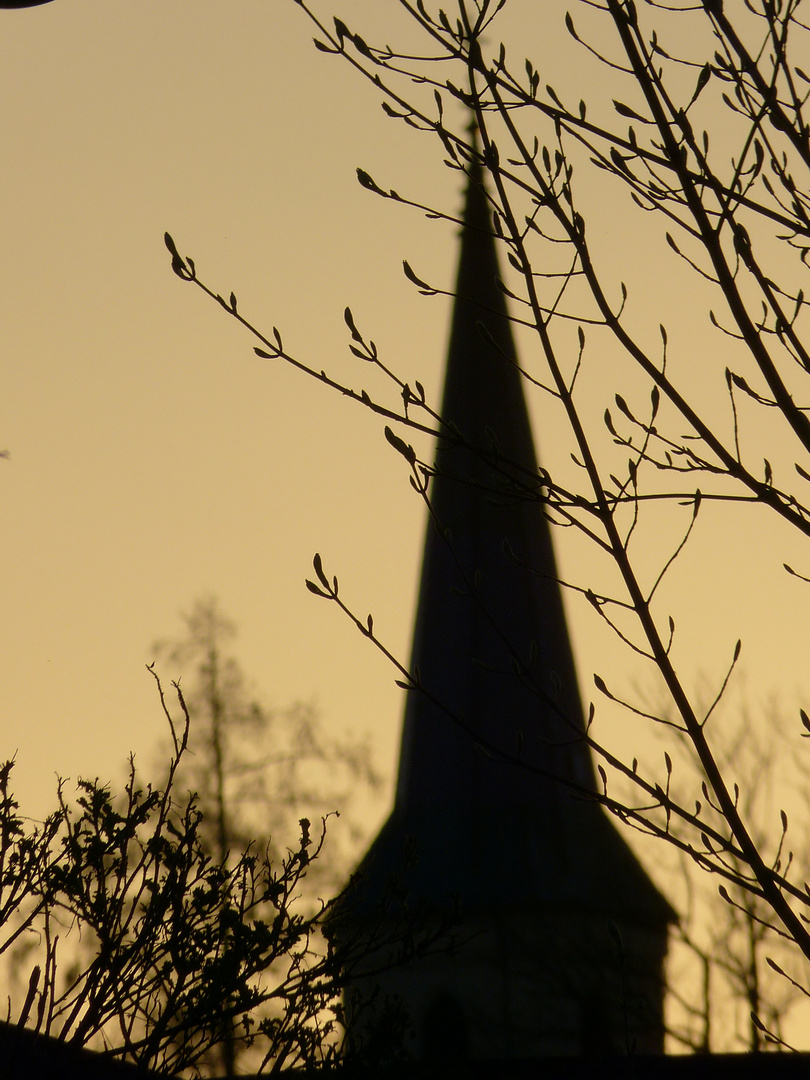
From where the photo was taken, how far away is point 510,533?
62.8 feet

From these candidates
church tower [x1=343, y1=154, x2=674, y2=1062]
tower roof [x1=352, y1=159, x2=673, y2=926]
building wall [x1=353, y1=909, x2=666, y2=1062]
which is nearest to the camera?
building wall [x1=353, y1=909, x2=666, y2=1062]

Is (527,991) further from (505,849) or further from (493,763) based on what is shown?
(493,763)

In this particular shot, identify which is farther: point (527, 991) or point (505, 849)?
point (505, 849)

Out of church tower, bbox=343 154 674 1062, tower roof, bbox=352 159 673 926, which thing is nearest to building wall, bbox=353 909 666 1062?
church tower, bbox=343 154 674 1062

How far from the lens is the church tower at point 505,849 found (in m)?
17.2

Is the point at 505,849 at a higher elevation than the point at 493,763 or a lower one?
lower

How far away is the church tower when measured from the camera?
17172mm

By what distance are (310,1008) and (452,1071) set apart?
2785 mm

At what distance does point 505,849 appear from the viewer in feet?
58.2

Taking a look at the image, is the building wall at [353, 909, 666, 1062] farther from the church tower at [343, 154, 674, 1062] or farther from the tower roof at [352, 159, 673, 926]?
the tower roof at [352, 159, 673, 926]

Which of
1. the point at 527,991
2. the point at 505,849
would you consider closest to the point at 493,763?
the point at 505,849

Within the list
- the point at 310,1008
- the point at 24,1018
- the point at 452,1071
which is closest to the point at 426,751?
the point at 452,1071

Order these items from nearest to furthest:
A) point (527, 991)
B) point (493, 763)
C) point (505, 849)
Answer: point (527, 991)
point (505, 849)
point (493, 763)

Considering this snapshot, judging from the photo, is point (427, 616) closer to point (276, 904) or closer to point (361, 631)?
point (276, 904)
